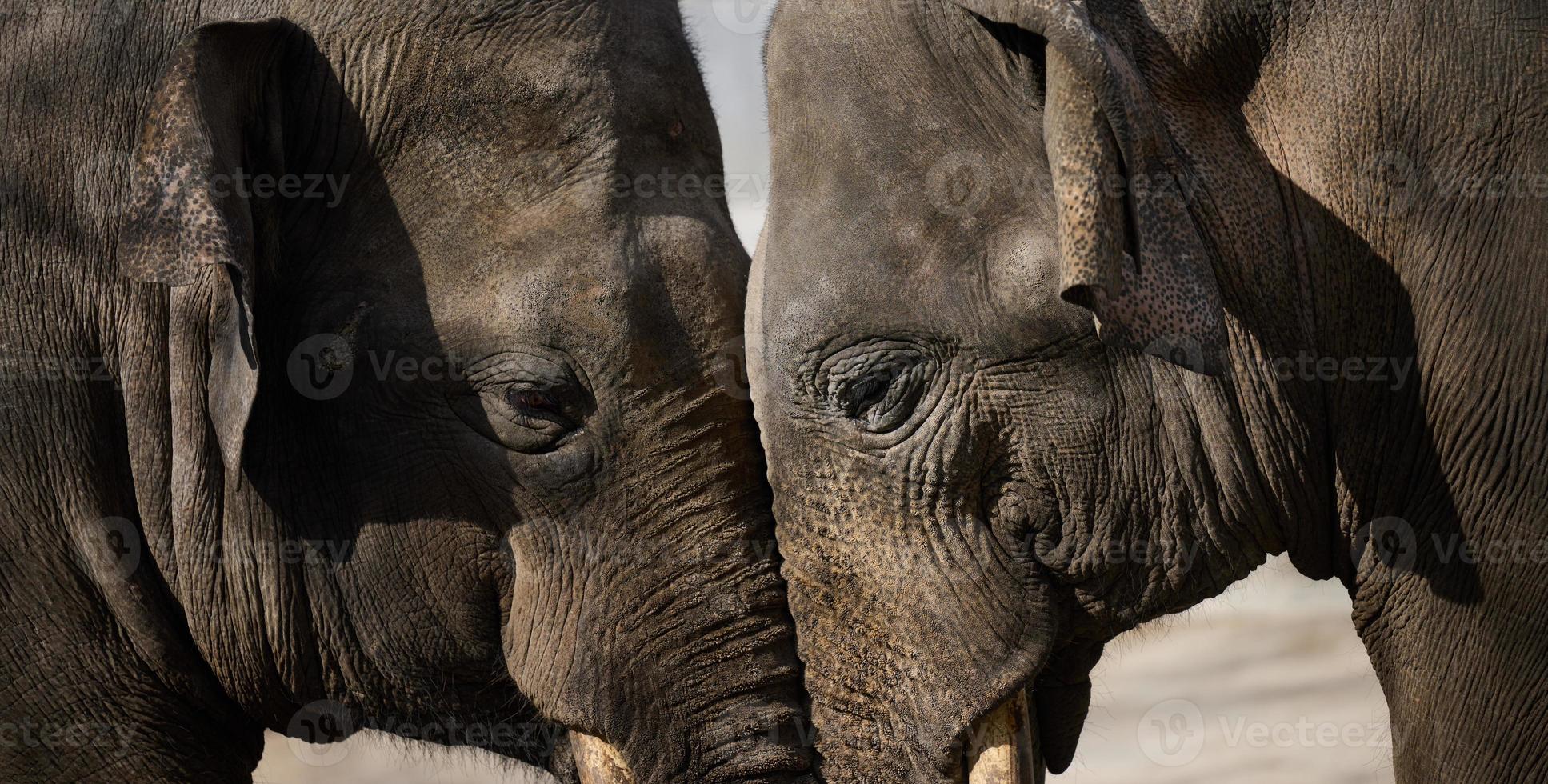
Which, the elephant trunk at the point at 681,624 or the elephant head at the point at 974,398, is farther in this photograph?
the elephant trunk at the point at 681,624

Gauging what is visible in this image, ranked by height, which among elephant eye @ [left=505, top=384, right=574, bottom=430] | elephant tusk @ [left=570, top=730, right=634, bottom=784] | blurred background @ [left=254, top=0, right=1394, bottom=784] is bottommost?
blurred background @ [left=254, top=0, right=1394, bottom=784]

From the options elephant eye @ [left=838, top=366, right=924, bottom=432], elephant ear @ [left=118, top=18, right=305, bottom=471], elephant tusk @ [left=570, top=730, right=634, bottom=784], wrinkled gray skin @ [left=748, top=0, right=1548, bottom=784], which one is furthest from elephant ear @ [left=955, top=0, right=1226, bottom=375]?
elephant ear @ [left=118, top=18, right=305, bottom=471]

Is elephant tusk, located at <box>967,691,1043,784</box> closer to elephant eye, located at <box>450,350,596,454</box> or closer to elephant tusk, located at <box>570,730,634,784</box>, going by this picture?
elephant tusk, located at <box>570,730,634,784</box>

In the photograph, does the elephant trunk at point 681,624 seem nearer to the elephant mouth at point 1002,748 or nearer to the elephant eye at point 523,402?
the elephant eye at point 523,402

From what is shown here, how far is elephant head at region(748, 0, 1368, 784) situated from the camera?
2736mm

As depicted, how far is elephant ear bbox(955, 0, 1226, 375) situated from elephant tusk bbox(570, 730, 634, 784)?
1.19 meters

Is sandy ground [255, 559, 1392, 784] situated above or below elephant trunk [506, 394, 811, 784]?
below

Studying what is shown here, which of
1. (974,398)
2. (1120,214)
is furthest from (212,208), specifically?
(1120,214)

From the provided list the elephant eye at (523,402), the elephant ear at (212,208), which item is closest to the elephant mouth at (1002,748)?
the elephant eye at (523,402)

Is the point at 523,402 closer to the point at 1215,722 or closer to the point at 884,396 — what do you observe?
the point at 884,396

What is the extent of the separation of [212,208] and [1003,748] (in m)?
1.64

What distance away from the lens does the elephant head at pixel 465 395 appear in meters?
3.04

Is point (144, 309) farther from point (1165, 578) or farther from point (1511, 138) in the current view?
point (1511, 138)

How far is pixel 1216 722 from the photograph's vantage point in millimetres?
8148
